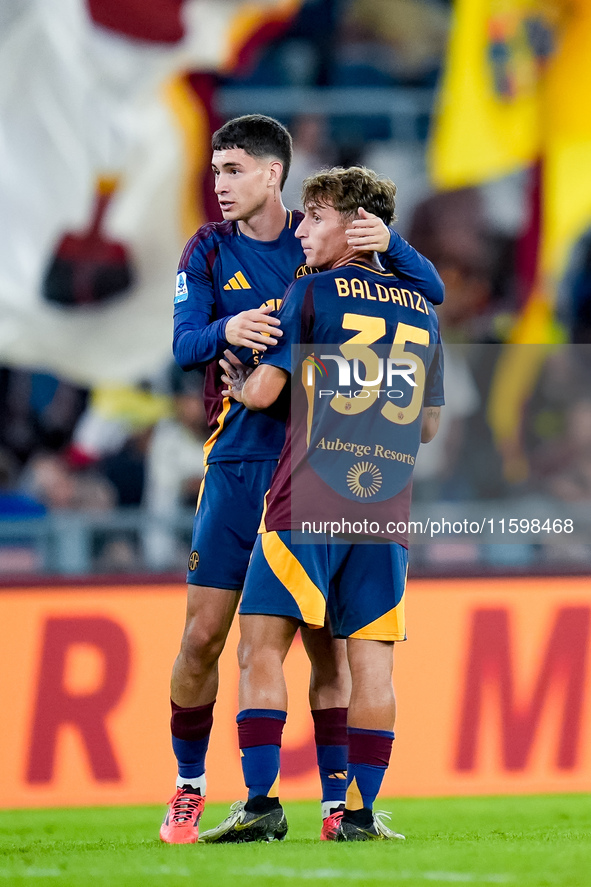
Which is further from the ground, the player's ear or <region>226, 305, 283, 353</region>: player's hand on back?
the player's ear

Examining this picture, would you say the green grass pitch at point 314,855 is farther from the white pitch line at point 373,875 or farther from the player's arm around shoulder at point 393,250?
the player's arm around shoulder at point 393,250

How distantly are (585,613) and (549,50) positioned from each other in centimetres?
587

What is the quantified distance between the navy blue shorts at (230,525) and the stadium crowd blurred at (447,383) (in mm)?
2588

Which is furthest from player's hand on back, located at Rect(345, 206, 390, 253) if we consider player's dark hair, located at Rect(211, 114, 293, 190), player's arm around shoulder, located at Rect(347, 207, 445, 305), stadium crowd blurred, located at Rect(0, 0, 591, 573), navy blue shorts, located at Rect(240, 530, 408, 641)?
stadium crowd blurred, located at Rect(0, 0, 591, 573)

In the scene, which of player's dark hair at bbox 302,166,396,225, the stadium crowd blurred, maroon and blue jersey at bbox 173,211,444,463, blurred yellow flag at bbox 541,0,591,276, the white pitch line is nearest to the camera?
the white pitch line

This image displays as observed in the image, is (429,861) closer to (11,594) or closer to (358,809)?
(358,809)

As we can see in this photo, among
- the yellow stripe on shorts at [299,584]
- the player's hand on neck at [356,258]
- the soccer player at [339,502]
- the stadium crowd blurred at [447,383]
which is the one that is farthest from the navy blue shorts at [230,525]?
the stadium crowd blurred at [447,383]

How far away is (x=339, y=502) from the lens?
3.81 metres

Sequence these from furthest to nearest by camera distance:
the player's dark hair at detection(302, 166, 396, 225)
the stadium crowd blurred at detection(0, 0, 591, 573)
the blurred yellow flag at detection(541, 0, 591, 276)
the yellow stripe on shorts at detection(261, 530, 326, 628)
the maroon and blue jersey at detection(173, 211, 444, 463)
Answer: the blurred yellow flag at detection(541, 0, 591, 276)
the stadium crowd blurred at detection(0, 0, 591, 573)
the maroon and blue jersey at detection(173, 211, 444, 463)
the player's dark hair at detection(302, 166, 396, 225)
the yellow stripe on shorts at detection(261, 530, 326, 628)

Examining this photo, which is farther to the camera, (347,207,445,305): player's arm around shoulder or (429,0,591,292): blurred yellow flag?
(429,0,591,292): blurred yellow flag

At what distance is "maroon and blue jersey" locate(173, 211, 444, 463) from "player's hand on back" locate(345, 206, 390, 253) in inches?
11.0

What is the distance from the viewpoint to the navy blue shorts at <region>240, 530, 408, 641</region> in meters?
3.75

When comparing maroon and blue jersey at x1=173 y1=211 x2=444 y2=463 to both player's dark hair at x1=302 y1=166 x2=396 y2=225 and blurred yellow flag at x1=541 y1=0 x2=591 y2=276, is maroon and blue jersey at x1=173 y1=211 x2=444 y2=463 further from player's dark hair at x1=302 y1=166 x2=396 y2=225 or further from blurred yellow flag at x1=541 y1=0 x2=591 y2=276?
blurred yellow flag at x1=541 y1=0 x2=591 y2=276

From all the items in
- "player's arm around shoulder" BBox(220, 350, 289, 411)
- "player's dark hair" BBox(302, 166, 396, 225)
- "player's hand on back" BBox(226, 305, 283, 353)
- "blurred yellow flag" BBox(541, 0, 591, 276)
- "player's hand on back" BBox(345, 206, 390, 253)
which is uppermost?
"blurred yellow flag" BBox(541, 0, 591, 276)
